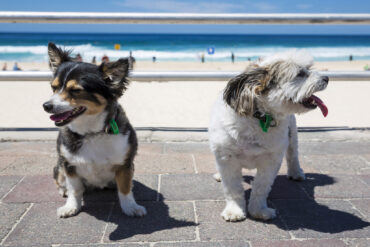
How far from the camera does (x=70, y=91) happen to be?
263 cm

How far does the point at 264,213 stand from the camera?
287 cm

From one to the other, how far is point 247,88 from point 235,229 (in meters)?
1.15

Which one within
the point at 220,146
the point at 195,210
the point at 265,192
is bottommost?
the point at 195,210

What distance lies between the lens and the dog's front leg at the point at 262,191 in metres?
2.88

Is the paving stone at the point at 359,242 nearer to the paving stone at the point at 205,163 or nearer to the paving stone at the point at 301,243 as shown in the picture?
the paving stone at the point at 301,243

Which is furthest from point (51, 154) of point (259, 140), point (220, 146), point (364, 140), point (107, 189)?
point (364, 140)

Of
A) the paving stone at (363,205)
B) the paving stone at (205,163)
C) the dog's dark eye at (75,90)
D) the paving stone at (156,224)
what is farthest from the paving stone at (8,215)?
the paving stone at (363,205)

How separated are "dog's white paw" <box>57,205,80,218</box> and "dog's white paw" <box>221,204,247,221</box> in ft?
4.27

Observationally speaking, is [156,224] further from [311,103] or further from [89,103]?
[311,103]

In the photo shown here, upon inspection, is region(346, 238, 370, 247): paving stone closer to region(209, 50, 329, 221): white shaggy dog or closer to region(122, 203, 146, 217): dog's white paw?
region(209, 50, 329, 221): white shaggy dog

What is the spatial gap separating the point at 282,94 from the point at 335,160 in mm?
2240

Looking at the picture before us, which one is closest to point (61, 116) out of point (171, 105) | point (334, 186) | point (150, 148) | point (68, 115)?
point (68, 115)

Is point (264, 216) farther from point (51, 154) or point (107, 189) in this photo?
point (51, 154)

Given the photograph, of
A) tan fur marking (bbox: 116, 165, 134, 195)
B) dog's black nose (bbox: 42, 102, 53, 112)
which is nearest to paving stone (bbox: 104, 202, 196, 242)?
tan fur marking (bbox: 116, 165, 134, 195)
